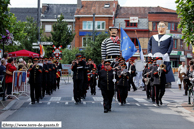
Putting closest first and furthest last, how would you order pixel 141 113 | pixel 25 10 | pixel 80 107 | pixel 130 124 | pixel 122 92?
pixel 130 124 → pixel 141 113 → pixel 80 107 → pixel 122 92 → pixel 25 10

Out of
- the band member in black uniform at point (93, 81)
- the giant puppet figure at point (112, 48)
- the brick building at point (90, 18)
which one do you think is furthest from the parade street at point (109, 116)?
the brick building at point (90, 18)

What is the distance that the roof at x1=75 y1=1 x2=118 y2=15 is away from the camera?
61.0 metres

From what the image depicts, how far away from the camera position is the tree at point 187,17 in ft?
36.6

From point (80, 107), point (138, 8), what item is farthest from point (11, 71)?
point (138, 8)

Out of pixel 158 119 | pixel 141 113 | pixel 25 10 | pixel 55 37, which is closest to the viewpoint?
pixel 158 119

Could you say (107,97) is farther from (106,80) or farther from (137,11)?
(137,11)

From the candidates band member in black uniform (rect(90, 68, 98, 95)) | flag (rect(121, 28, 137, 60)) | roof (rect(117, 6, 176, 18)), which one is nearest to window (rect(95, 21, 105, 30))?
roof (rect(117, 6, 176, 18))

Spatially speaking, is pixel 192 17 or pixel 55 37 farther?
pixel 55 37

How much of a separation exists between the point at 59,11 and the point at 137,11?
1457 cm

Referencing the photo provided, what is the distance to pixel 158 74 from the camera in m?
13.5

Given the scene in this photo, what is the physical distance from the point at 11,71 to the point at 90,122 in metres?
7.48

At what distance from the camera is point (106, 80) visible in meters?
11.6

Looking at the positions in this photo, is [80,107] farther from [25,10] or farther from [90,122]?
[25,10]

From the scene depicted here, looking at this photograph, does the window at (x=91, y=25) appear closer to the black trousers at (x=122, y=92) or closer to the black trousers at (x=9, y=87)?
the black trousers at (x=9, y=87)
